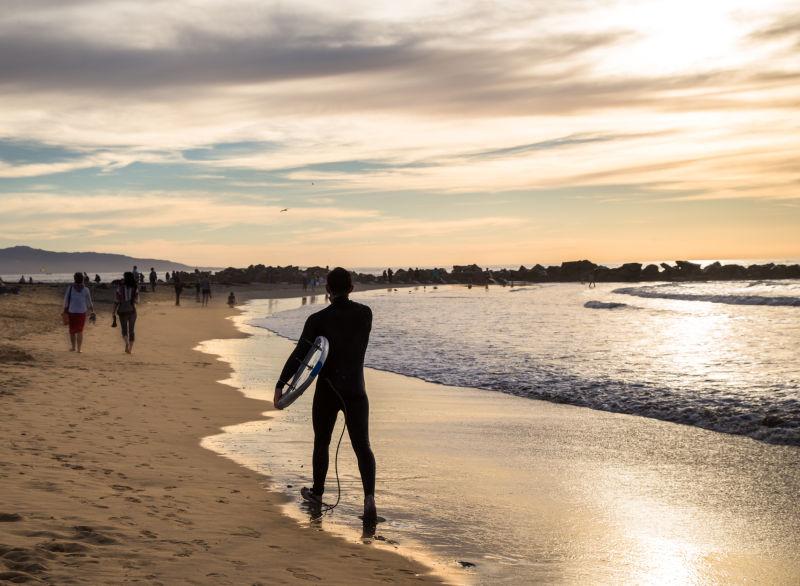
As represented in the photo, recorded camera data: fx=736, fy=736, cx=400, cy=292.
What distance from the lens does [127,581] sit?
422cm

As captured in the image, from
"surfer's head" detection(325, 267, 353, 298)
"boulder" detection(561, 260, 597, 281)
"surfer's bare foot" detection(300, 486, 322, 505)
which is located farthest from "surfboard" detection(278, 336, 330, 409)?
"boulder" detection(561, 260, 597, 281)

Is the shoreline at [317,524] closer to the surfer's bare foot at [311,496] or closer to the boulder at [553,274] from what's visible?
the surfer's bare foot at [311,496]

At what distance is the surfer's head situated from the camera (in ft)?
20.6

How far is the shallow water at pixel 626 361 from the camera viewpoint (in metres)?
12.1

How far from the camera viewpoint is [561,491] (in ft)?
23.5

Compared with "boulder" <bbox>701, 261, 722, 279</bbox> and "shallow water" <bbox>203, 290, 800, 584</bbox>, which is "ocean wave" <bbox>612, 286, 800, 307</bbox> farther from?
"boulder" <bbox>701, 261, 722, 279</bbox>

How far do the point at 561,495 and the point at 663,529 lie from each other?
1.20 metres

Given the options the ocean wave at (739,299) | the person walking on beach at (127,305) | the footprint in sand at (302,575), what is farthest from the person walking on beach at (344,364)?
the ocean wave at (739,299)

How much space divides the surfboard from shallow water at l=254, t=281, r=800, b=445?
6889mm

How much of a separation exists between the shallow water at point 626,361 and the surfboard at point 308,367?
6.89 meters

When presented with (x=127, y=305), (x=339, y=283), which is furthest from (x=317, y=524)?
(x=127, y=305)

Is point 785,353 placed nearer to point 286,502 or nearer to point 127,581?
point 286,502

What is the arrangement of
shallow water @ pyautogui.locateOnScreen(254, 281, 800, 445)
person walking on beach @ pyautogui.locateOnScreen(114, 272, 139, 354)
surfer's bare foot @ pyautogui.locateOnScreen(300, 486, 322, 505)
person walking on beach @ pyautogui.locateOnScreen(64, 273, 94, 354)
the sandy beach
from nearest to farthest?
the sandy beach → surfer's bare foot @ pyautogui.locateOnScreen(300, 486, 322, 505) → shallow water @ pyautogui.locateOnScreen(254, 281, 800, 445) → person walking on beach @ pyautogui.locateOnScreen(64, 273, 94, 354) → person walking on beach @ pyautogui.locateOnScreen(114, 272, 139, 354)

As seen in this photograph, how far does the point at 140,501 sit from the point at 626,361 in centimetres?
1510
